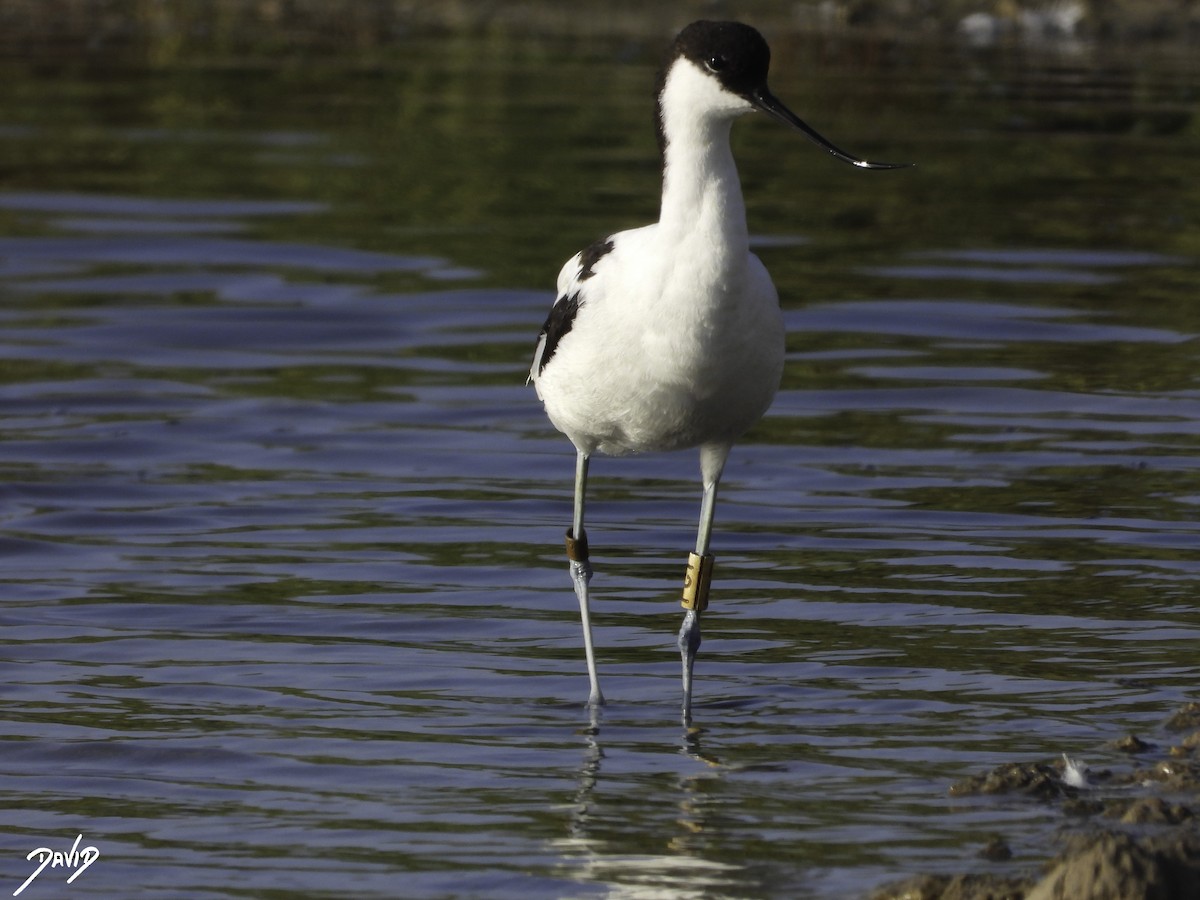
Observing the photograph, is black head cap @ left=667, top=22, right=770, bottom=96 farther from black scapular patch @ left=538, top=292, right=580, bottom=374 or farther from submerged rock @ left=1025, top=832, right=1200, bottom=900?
submerged rock @ left=1025, top=832, right=1200, bottom=900

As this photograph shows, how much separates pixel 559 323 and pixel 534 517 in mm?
2226

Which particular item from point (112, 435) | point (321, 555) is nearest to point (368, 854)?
point (321, 555)

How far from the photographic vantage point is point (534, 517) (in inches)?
343

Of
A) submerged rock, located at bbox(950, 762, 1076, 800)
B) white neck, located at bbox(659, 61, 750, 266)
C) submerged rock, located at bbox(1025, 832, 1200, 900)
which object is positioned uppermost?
white neck, located at bbox(659, 61, 750, 266)

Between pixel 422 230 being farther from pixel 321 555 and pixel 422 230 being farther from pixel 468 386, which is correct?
pixel 321 555

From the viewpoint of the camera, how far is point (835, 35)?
21875 mm

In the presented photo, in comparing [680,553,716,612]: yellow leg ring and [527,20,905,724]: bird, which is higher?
[527,20,905,724]: bird

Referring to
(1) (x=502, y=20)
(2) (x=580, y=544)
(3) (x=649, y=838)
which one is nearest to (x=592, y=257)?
(2) (x=580, y=544)

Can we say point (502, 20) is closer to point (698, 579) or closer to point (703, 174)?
point (698, 579)

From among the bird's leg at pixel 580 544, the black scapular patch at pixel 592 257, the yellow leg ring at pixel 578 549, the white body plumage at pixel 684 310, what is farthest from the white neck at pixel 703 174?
the yellow leg ring at pixel 578 549

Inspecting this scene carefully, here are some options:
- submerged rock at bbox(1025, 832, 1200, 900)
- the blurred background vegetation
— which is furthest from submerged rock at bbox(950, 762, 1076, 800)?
the blurred background vegetation

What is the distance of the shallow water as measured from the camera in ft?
18.0

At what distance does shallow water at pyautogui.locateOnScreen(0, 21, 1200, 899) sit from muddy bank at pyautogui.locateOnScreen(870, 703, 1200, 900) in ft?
0.38

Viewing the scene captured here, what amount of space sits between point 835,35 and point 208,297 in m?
10.7
